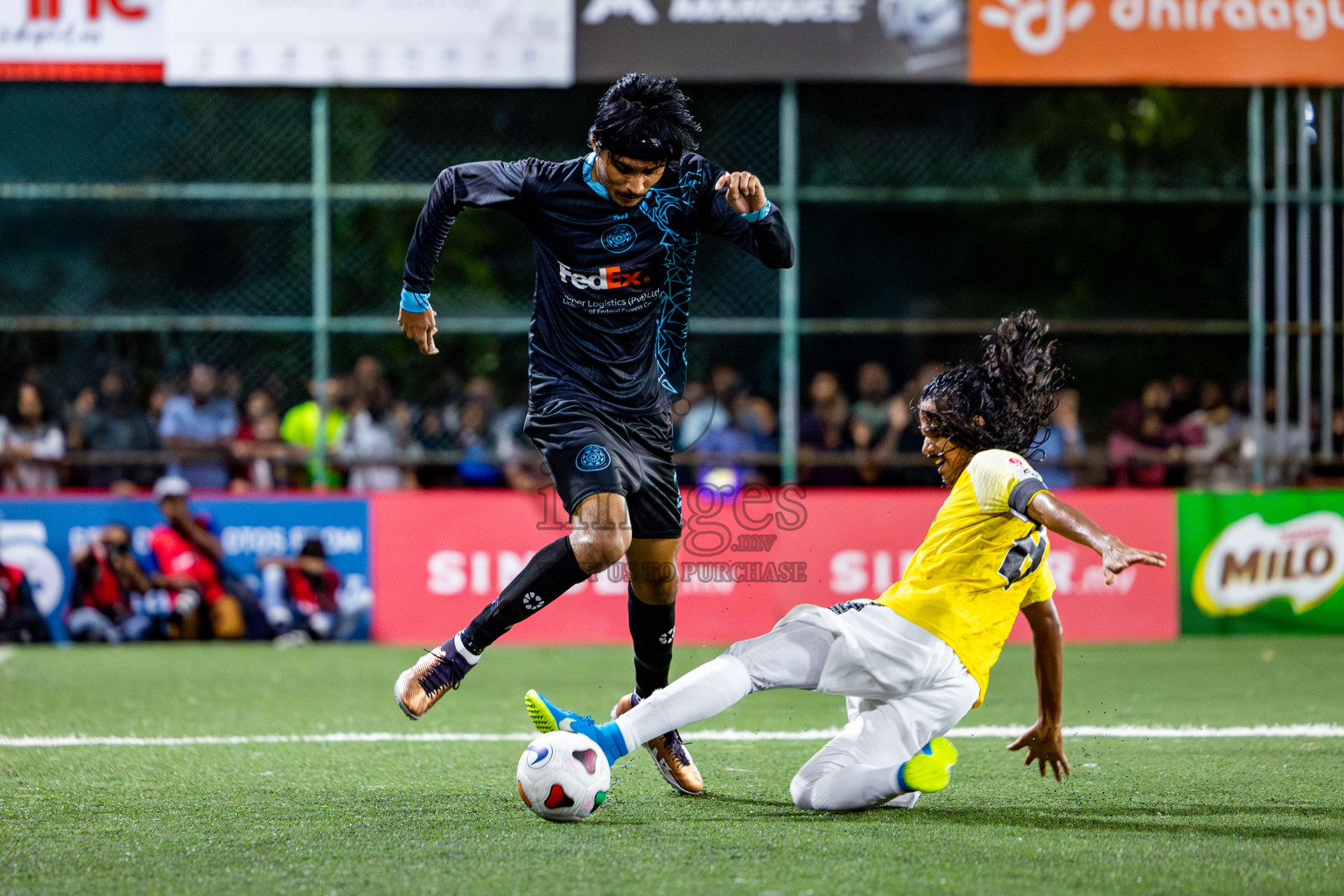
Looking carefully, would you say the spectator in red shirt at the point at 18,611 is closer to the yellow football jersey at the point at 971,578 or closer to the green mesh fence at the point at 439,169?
the green mesh fence at the point at 439,169

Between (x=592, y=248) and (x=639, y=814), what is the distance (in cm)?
173

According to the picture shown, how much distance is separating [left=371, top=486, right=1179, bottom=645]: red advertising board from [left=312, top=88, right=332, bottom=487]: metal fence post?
2.40 ft

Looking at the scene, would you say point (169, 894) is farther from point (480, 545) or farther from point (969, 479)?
point (480, 545)

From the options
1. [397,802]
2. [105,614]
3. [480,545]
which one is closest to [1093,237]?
[480,545]

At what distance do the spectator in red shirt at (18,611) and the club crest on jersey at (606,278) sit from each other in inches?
268

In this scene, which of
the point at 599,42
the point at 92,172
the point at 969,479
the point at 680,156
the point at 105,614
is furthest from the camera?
the point at 92,172

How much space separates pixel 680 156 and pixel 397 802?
7.00ft

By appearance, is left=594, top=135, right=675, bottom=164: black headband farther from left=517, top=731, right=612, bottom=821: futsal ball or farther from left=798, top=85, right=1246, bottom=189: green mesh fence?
left=798, top=85, right=1246, bottom=189: green mesh fence

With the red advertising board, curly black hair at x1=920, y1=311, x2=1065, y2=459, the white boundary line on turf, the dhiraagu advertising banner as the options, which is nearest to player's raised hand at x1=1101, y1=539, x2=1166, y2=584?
curly black hair at x1=920, y1=311, x2=1065, y2=459

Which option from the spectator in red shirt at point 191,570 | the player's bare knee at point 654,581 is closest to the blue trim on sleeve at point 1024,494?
the player's bare knee at point 654,581

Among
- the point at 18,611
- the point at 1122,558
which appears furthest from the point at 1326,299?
the point at 18,611

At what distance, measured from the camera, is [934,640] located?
4.03 metres

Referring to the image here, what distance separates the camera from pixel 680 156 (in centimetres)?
464

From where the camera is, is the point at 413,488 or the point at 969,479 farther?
the point at 413,488
